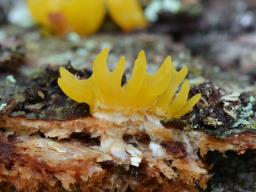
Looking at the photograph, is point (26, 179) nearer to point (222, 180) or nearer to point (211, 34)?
point (222, 180)

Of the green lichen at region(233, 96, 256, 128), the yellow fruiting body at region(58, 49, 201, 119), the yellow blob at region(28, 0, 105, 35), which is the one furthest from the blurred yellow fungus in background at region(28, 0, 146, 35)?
the green lichen at region(233, 96, 256, 128)

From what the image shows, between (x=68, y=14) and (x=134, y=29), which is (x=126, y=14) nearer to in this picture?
(x=134, y=29)

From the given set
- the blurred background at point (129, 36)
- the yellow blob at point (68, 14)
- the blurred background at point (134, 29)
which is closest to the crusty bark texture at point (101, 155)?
the blurred background at point (129, 36)

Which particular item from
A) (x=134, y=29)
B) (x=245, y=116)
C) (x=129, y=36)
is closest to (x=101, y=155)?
(x=245, y=116)

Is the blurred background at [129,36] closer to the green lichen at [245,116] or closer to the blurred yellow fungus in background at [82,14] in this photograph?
the blurred yellow fungus in background at [82,14]

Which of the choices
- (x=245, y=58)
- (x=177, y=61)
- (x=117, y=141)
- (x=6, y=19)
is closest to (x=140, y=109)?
(x=117, y=141)
